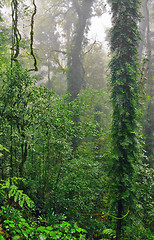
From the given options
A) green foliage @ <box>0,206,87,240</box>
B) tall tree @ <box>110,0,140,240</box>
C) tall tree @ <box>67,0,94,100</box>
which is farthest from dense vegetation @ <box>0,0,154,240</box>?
tall tree @ <box>67,0,94,100</box>

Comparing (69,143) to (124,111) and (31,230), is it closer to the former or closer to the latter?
(124,111)

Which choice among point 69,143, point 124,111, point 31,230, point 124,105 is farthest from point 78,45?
point 31,230

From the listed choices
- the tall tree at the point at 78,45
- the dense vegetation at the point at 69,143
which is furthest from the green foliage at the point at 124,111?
the tall tree at the point at 78,45

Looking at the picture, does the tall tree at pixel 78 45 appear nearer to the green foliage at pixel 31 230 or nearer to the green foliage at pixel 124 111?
the green foliage at pixel 124 111

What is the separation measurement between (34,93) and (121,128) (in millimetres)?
2324

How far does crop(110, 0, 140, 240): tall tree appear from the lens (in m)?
4.10

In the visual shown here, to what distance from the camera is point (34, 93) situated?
154 inches

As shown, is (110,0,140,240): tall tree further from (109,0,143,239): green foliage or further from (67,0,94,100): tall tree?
(67,0,94,100): tall tree

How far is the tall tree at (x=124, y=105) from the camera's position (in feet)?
13.5

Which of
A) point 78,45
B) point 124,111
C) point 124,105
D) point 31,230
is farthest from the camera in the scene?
point 78,45

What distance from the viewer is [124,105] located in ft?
14.2

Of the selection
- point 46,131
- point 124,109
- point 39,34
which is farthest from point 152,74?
point 46,131

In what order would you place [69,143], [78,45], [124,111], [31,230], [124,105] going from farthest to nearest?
1. [78,45]
2. [69,143]
3. [124,105]
4. [124,111]
5. [31,230]

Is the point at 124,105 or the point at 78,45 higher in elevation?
the point at 78,45
